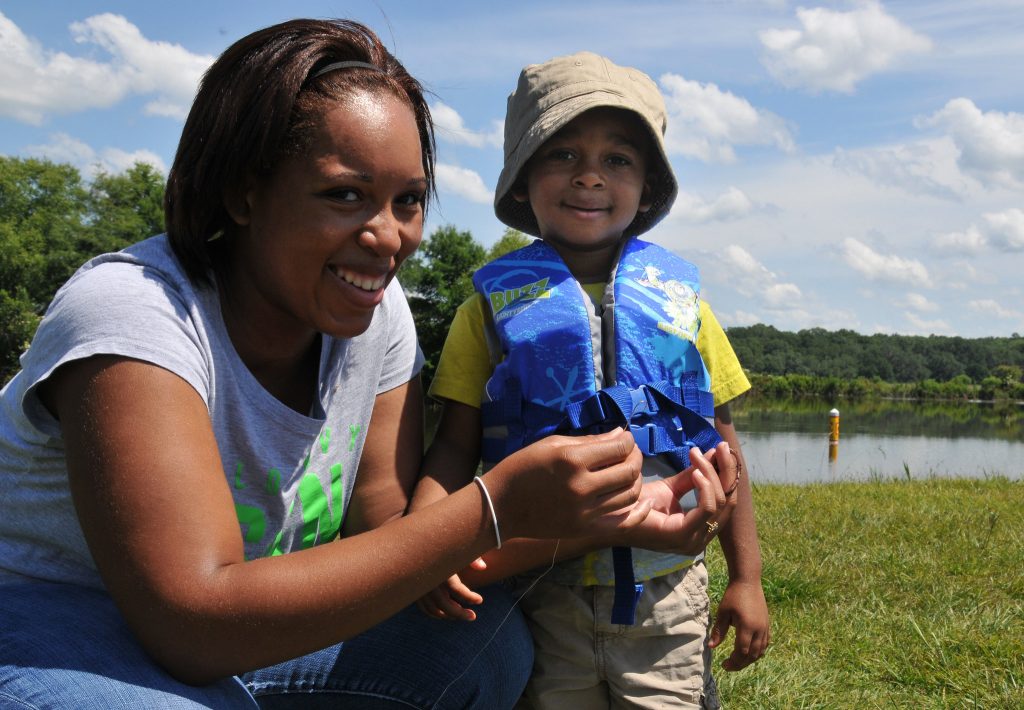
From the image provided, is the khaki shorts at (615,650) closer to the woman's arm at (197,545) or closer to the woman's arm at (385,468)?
the woman's arm at (385,468)

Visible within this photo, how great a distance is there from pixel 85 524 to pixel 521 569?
3.12 ft

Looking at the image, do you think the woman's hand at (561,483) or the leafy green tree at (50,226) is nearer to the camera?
the woman's hand at (561,483)

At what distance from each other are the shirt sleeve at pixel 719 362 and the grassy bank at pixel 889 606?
1061 mm

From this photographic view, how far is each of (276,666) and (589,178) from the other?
144 cm

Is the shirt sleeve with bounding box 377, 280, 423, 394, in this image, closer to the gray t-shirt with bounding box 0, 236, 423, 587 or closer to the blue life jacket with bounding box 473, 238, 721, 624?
the gray t-shirt with bounding box 0, 236, 423, 587

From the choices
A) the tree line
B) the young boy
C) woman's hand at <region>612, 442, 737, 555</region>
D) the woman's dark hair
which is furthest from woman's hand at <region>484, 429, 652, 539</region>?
the tree line

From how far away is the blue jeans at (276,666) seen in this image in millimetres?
1396

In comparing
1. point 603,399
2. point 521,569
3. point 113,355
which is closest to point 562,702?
point 521,569

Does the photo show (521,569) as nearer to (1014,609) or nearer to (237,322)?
(237,322)

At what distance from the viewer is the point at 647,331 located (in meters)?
2.30

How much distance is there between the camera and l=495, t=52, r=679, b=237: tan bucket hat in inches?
92.5

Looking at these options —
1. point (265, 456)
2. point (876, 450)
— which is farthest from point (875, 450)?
point (265, 456)

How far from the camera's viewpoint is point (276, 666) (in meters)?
1.86

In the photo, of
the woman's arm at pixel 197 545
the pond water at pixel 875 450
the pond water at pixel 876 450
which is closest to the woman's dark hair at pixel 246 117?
the woman's arm at pixel 197 545
